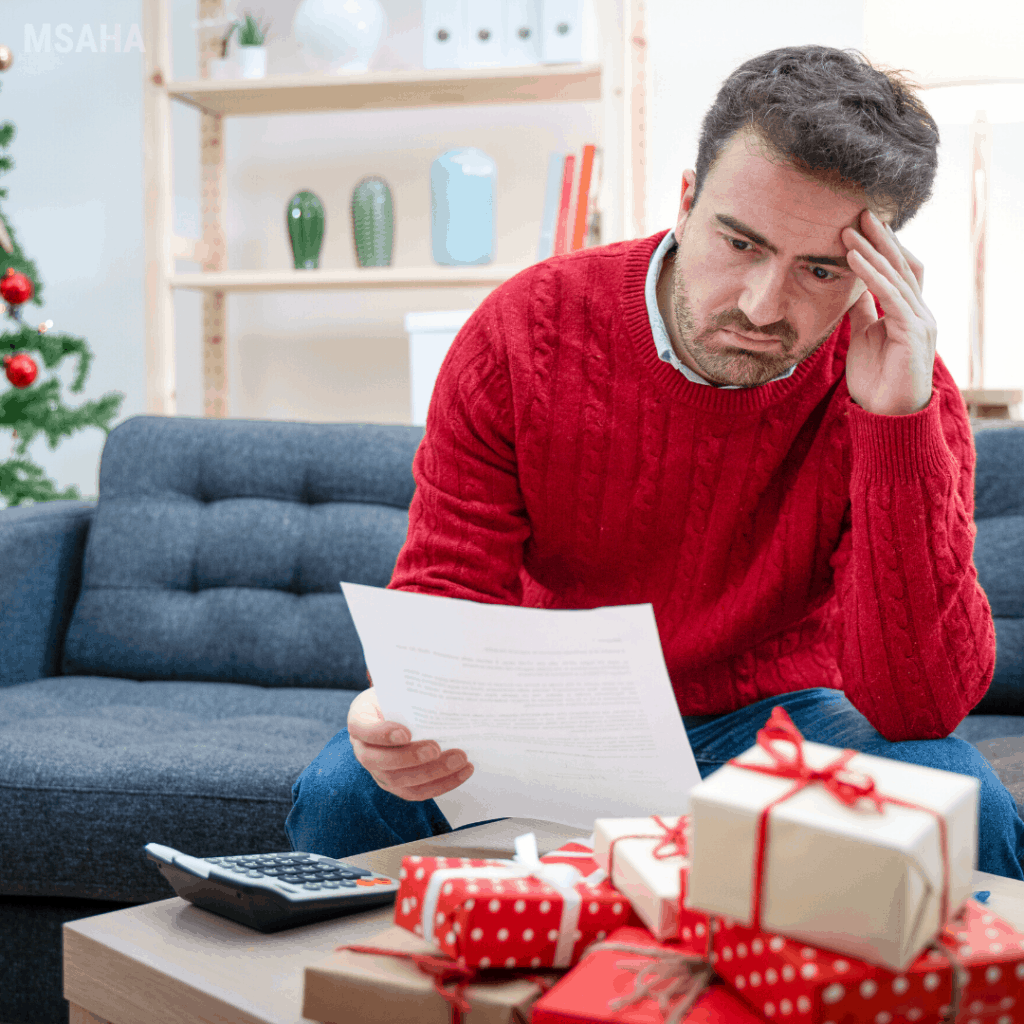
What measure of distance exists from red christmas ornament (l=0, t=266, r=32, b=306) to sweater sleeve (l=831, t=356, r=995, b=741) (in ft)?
5.93

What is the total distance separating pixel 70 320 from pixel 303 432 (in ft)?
4.89

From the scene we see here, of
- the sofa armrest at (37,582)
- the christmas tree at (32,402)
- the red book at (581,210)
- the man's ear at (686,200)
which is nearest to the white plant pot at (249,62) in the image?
the christmas tree at (32,402)

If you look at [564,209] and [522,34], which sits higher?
[522,34]

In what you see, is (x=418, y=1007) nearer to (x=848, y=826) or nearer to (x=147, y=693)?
(x=848, y=826)

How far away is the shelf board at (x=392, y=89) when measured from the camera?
223cm

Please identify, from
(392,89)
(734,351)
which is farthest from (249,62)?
(734,351)

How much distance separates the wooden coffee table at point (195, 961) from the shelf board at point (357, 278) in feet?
5.79

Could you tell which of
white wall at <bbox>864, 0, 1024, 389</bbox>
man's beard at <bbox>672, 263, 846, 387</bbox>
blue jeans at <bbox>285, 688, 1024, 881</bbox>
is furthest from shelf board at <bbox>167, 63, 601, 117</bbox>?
blue jeans at <bbox>285, 688, 1024, 881</bbox>

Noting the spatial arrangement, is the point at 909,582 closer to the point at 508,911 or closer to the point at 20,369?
the point at 508,911

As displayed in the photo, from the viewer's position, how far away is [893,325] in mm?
913

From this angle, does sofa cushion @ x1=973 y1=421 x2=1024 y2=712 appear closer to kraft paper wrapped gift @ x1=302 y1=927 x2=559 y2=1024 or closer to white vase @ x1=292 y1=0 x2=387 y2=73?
kraft paper wrapped gift @ x1=302 y1=927 x2=559 y2=1024

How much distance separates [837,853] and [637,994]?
0.39ft

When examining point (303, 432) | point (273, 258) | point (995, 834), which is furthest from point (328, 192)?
point (995, 834)

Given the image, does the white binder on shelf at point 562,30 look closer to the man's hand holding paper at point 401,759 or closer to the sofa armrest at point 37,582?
the sofa armrest at point 37,582
